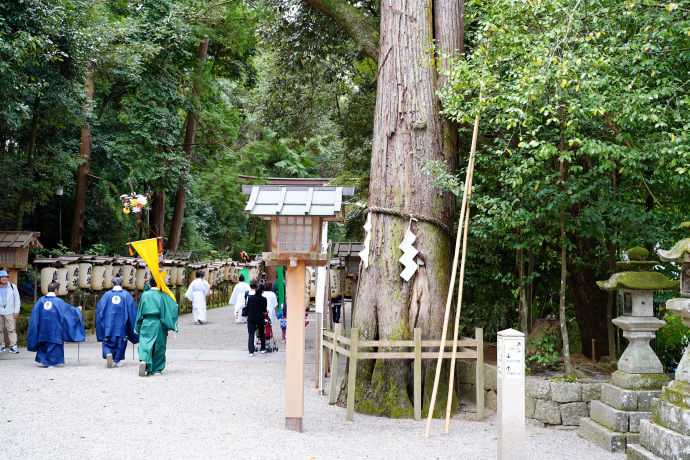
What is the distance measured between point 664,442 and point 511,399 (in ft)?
4.43

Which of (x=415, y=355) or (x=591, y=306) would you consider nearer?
(x=415, y=355)

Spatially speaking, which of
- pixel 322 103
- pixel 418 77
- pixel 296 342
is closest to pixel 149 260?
pixel 296 342

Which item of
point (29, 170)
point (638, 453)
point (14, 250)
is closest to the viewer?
point (638, 453)

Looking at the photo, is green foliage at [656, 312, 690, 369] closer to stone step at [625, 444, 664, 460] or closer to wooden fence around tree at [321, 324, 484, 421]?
wooden fence around tree at [321, 324, 484, 421]

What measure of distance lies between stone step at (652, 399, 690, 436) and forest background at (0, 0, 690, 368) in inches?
80.4

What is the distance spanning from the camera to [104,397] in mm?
7750

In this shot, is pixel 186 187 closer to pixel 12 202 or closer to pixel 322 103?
pixel 12 202

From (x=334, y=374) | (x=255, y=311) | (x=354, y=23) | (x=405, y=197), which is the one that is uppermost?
(x=354, y=23)

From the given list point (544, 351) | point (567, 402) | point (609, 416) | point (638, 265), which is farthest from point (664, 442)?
point (544, 351)

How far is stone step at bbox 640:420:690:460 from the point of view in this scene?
15.5 ft

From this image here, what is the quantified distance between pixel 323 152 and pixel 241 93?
17.6 feet

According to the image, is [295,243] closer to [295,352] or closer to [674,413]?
[295,352]

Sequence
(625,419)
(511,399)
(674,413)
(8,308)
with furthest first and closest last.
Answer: (8,308) → (625,419) → (674,413) → (511,399)

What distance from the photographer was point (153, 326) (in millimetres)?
9742
